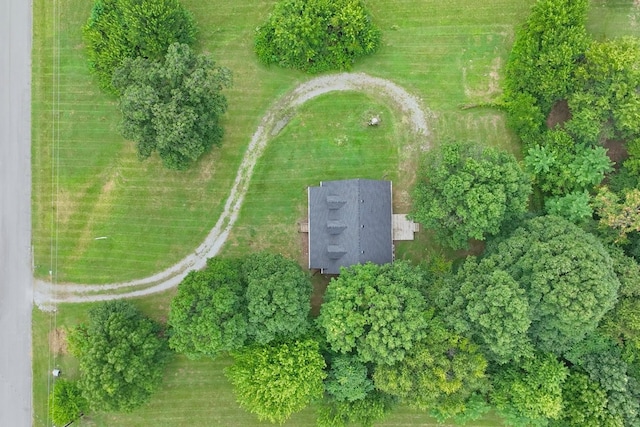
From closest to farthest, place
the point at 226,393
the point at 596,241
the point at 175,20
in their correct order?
the point at 596,241 < the point at 175,20 < the point at 226,393

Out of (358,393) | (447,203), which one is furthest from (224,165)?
(358,393)

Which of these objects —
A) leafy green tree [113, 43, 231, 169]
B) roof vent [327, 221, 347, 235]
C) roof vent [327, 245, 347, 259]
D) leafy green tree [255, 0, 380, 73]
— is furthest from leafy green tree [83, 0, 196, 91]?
roof vent [327, 245, 347, 259]

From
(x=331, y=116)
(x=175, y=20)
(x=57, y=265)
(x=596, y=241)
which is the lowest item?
(x=57, y=265)

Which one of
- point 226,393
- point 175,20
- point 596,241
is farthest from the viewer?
point 226,393

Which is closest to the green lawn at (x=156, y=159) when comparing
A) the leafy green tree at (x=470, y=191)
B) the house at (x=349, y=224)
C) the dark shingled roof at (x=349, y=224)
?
the house at (x=349, y=224)

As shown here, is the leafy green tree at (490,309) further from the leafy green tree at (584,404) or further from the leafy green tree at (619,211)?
the leafy green tree at (619,211)

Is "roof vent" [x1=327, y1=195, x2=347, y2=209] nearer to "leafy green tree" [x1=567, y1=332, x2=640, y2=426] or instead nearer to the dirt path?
the dirt path

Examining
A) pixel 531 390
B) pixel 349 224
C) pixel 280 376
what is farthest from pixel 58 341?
pixel 531 390

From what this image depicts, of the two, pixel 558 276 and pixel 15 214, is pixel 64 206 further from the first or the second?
pixel 558 276

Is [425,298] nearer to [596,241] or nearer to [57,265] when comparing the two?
[596,241]
